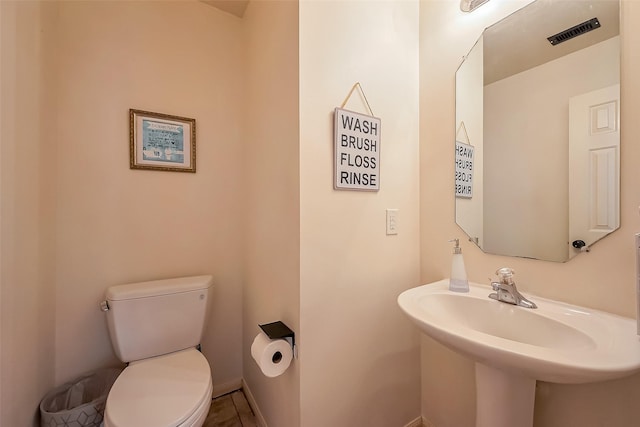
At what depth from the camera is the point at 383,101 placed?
1.22m

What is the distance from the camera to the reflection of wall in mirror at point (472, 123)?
3.72 feet

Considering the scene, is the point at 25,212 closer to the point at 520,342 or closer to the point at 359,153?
the point at 359,153


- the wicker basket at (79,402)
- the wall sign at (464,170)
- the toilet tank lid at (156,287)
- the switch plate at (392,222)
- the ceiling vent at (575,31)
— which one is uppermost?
the ceiling vent at (575,31)

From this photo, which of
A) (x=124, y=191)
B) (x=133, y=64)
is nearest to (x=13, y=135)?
(x=124, y=191)

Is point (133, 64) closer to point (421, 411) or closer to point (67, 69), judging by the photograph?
point (67, 69)

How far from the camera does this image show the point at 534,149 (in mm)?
984

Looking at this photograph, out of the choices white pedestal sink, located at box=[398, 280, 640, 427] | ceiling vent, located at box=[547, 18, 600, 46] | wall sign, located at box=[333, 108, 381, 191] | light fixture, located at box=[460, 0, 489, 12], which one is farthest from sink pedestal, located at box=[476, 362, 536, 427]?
light fixture, located at box=[460, 0, 489, 12]

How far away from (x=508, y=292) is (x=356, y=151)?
798 millimetres

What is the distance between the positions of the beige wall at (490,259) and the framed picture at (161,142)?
1387mm

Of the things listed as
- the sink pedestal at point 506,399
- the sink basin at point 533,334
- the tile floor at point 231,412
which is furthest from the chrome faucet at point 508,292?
the tile floor at point 231,412

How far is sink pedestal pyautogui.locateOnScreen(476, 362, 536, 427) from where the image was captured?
0.82 m

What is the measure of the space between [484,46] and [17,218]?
2.05 meters

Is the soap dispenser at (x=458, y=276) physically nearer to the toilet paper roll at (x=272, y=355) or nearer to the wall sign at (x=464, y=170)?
the wall sign at (x=464, y=170)

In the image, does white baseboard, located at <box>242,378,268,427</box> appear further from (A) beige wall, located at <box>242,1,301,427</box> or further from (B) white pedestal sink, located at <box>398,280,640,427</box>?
(B) white pedestal sink, located at <box>398,280,640,427</box>
